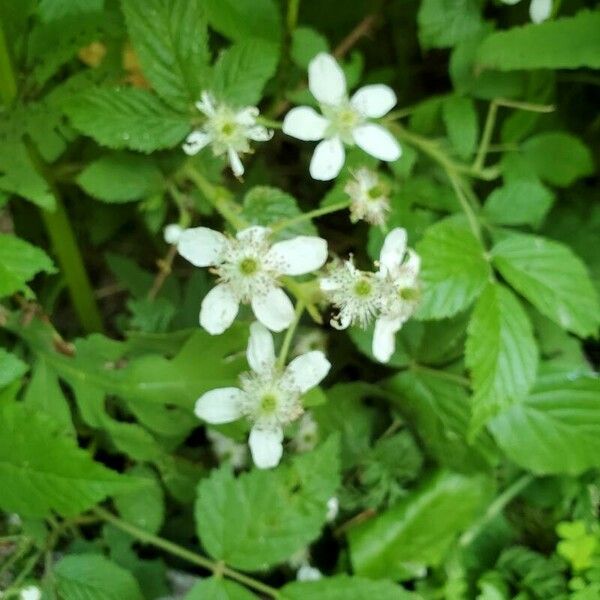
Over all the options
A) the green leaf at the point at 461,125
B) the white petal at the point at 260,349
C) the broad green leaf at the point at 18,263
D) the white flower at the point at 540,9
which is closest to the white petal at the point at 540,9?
the white flower at the point at 540,9

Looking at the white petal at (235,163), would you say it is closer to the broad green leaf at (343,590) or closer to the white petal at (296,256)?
the white petal at (296,256)

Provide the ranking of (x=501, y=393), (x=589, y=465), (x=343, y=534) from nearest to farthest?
(x=501, y=393) < (x=589, y=465) < (x=343, y=534)

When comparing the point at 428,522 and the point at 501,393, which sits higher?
the point at 501,393

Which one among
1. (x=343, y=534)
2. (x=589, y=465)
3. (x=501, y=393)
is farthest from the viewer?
(x=343, y=534)

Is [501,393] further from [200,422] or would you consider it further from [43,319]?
[43,319]

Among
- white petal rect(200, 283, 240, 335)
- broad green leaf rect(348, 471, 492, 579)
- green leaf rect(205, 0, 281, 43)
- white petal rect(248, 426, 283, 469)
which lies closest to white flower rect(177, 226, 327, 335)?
white petal rect(200, 283, 240, 335)

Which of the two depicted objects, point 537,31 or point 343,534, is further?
point 343,534

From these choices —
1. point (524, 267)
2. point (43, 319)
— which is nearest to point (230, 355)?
point (43, 319)
